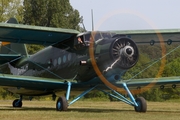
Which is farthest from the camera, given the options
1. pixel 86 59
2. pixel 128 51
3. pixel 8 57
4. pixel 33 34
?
pixel 8 57

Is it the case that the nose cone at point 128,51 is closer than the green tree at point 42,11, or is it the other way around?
the nose cone at point 128,51

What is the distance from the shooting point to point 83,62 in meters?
15.2

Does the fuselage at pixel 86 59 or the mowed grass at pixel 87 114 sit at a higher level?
the fuselage at pixel 86 59

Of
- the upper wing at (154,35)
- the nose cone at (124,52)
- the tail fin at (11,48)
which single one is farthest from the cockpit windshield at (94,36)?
the tail fin at (11,48)

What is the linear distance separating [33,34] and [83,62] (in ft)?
8.72

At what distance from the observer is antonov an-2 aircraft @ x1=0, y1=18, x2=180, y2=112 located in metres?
14.2

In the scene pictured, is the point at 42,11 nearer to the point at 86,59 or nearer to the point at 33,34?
the point at 33,34

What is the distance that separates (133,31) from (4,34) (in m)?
5.12

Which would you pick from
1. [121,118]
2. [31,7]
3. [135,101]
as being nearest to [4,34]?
[135,101]

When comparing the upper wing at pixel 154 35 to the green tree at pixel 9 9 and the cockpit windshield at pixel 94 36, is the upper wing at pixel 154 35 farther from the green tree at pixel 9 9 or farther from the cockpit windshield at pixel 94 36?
the green tree at pixel 9 9

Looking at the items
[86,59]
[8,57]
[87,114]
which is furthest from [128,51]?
[8,57]

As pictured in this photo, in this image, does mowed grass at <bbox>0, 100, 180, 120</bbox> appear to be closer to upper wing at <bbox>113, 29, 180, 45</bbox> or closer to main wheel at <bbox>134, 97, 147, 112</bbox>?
main wheel at <bbox>134, 97, 147, 112</bbox>

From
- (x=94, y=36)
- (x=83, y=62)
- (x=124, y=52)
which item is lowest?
(x=83, y=62)

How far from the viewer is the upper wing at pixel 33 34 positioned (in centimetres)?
1567
